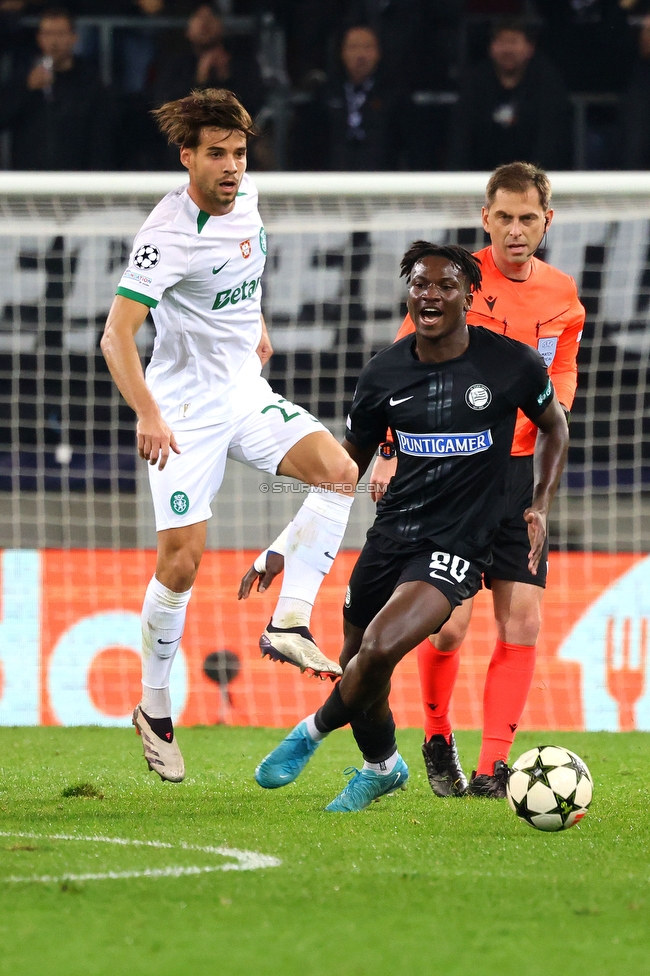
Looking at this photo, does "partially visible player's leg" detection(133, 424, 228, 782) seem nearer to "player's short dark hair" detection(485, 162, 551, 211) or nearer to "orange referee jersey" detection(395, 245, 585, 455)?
"orange referee jersey" detection(395, 245, 585, 455)

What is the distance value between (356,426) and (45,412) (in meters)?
6.09

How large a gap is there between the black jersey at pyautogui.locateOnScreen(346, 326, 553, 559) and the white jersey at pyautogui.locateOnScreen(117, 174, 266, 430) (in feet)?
2.25

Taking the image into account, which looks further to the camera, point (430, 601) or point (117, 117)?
point (117, 117)

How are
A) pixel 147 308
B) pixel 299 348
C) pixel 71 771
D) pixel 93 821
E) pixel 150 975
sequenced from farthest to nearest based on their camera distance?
pixel 299 348 → pixel 71 771 → pixel 147 308 → pixel 93 821 → pixel 150 975

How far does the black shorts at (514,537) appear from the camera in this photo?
5211 millimetres

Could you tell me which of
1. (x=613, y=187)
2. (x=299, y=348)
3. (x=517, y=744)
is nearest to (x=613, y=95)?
(x=299, y=348)

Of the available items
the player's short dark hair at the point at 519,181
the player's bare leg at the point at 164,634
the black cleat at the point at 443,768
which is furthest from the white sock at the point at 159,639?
the player's short dark hair at the point at 519,181

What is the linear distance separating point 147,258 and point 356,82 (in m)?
7.33

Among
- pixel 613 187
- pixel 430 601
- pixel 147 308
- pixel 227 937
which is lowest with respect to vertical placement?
pixel 227 937

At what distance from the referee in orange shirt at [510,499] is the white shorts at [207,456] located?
438 millimetres

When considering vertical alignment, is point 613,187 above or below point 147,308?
above

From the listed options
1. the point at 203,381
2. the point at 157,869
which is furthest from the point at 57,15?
the point at 157,869

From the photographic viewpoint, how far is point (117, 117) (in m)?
11.8

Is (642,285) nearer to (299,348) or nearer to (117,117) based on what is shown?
(299,348)
